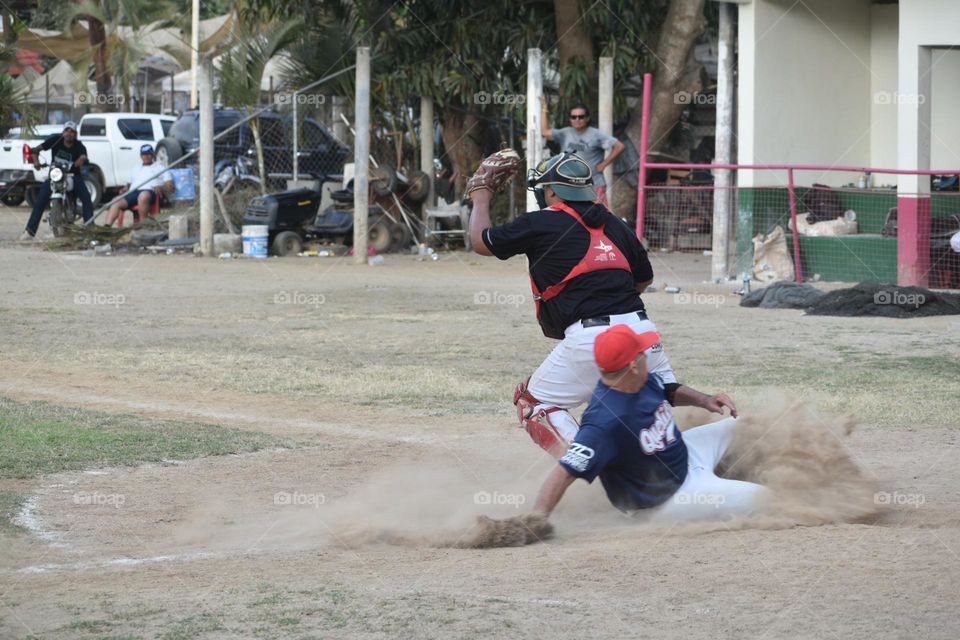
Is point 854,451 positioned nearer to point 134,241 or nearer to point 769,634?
point 769,634

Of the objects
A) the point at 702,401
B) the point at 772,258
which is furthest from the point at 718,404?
the point at 772,258

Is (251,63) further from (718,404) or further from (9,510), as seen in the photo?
(718,404)

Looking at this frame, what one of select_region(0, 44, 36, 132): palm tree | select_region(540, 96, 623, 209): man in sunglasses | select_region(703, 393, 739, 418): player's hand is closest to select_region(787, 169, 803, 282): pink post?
select_region(540, 96, 623, 209): man in sunglasses

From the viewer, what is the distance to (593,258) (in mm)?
6754

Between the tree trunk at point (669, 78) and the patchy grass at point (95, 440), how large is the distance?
49.9 feet

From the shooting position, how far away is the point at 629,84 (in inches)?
996

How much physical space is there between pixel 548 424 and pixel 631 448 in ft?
2.28

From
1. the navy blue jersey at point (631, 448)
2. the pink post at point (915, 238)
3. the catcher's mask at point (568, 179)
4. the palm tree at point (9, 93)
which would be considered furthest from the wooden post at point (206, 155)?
the navy blue jersey at point (631, 448)

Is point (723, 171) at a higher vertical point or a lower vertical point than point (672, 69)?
lower

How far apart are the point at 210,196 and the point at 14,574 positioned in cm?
1622

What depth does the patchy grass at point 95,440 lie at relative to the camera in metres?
8.17

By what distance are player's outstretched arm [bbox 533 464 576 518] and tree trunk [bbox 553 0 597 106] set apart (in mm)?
18193

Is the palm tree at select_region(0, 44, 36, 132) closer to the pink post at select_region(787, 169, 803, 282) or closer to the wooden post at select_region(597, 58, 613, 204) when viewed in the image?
the wooden post at select_region(597, 58, 613, 204)

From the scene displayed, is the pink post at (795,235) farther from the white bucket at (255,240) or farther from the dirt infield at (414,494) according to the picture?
the white bucket at (255,240)
